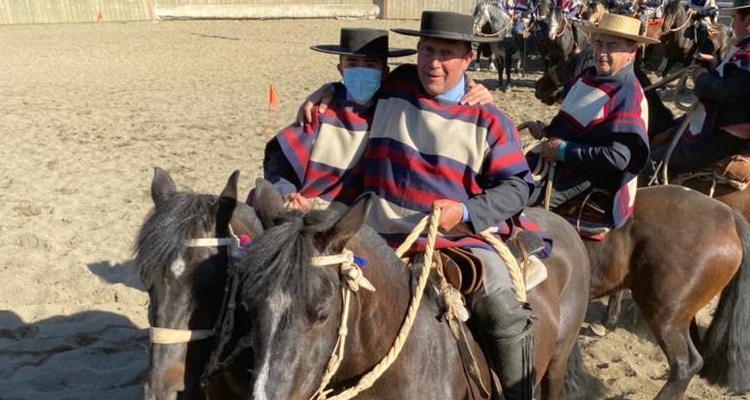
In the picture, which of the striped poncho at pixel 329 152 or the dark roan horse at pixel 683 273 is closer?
the striped poncho at pixel 329 152

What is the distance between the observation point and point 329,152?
10.5 ft

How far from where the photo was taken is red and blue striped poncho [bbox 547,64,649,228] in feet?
12.9

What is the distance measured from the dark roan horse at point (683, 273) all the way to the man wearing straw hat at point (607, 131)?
0.21 meters

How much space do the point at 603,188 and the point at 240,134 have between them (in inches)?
283

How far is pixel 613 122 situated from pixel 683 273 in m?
1.02

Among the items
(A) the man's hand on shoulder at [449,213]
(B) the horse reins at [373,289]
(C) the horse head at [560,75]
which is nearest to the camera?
(B) the horse reins at [373,289]

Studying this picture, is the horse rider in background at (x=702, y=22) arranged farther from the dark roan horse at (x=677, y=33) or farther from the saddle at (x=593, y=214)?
the saddle at (x=593, y=214)

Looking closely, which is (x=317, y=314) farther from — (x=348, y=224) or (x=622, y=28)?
(x=622, y=28)

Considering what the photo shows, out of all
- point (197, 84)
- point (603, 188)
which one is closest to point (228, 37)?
point (197, 84)

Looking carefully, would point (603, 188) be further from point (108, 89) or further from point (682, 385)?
point (108, 89)

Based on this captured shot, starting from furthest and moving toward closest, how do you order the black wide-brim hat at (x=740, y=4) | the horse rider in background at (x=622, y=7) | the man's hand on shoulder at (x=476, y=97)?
the horse rider in background at (x=622, y=7), the black wide-brim hat at (x=740, y=4), the man's hand on shoulder at (x=476, y=97)

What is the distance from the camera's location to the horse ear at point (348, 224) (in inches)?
77.9

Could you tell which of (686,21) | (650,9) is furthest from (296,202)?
(650,9)

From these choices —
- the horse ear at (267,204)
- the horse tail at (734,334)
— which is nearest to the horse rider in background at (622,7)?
the horse tail at (734,334)
